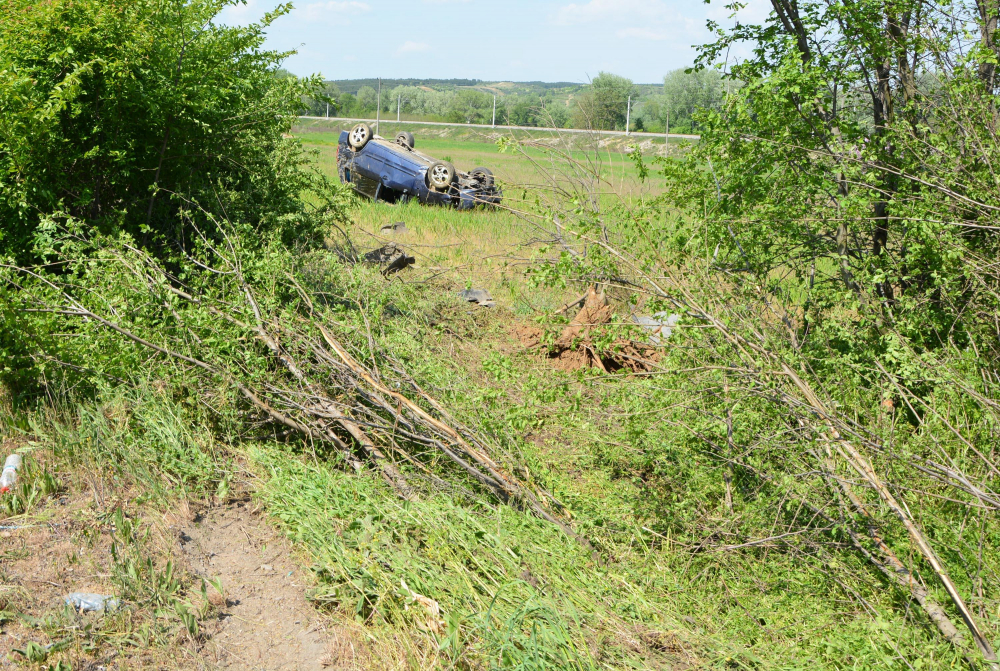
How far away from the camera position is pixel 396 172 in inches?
583

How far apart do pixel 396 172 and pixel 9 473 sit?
11.1 meters

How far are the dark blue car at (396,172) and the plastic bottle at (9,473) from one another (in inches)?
398

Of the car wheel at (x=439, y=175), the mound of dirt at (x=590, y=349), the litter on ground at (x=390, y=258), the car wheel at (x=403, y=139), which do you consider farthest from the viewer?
the car wheel at (x=403, y=139)

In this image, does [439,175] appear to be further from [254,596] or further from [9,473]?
[254,596]

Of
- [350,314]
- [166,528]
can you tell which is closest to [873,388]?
[350,314]

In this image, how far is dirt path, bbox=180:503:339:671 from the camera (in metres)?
3.39

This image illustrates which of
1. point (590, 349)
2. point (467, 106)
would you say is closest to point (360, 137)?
point (590, 349)

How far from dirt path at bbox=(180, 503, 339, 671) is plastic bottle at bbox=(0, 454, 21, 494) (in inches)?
42.9

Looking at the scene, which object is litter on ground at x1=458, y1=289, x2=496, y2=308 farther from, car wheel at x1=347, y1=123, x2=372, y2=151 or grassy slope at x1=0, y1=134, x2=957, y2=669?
car wheel at x1=347, y1=123, x2=372, y2=151

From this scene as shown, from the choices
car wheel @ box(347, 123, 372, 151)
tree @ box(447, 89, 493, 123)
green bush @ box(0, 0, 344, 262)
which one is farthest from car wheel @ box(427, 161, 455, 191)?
tree @ box(447, 89, 493, 123)

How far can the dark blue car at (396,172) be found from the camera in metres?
14.4

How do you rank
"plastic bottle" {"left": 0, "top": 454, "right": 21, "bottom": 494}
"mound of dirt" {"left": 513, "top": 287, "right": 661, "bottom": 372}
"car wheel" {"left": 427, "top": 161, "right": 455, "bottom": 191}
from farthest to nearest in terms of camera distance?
"car wheel" {"left": 427, "top": 161, "right": 455, "bottom": 191}, "mound of dirt" {"left": 513, "top": 287, "right": 661, "bottom": 372}, "plastic bottle" {"left": 0, "top": 454, "right": 21, "bottom": 494}

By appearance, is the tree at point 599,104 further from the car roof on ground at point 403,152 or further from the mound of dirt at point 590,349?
the car roof on ground at point 403,152

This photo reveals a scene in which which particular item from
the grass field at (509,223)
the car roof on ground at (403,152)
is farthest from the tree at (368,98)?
the grass field at (509,223)
